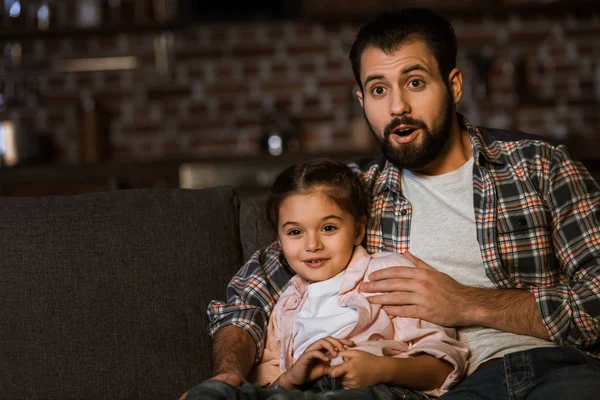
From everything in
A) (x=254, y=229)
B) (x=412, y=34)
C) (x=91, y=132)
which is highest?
(x=91, y=132)

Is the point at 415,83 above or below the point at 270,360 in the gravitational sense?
above

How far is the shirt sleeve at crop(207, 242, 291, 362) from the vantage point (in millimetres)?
1690

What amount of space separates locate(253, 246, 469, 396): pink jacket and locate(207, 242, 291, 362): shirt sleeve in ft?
0.09

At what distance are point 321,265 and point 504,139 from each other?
0.58 meters

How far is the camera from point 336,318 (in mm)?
1568

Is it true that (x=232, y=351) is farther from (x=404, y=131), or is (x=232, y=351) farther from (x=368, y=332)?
(x=404, y=131)

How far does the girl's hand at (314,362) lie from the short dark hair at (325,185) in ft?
1.16

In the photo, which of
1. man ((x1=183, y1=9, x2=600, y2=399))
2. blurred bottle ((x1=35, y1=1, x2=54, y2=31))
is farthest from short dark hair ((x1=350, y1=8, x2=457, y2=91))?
blurred bottle ((x1=35, y1=1, x2=54, y2=31))

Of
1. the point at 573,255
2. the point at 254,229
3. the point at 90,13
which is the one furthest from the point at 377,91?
the point at 90,13

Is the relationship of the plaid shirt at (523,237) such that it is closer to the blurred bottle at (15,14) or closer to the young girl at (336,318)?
the young girl at (336,318)

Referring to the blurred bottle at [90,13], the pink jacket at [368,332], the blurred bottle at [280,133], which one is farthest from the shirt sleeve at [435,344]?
the blurred bottle at [90,13]

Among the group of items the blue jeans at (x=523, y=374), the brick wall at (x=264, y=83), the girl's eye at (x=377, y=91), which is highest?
the brick wall at (x=264, y=83)

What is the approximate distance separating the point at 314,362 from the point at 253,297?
1.00 ft

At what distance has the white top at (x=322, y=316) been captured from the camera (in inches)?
61.4
